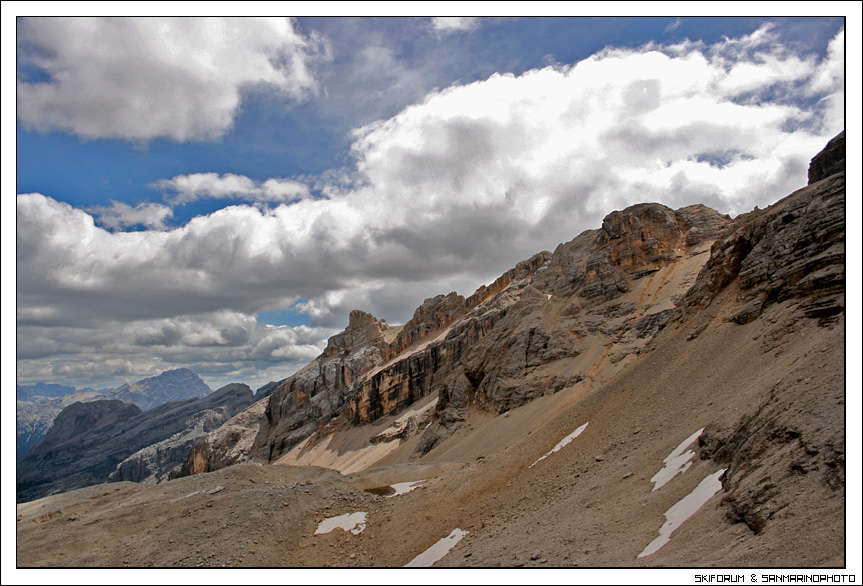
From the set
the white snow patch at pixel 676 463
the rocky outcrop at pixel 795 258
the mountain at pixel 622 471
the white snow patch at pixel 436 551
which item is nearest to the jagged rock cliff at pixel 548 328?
the mountain at pixel 622 471

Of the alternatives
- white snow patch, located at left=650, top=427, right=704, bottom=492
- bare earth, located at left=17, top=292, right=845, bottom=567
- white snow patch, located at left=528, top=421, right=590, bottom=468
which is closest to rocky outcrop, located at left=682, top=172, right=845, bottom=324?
bare earth, located at left=17, top=292, right=845, bottom=567

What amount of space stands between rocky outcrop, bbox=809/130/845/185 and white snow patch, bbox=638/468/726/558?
31.8 meters

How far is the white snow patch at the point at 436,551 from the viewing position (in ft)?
52.4

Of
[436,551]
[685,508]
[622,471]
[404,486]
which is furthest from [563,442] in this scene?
[685,508]

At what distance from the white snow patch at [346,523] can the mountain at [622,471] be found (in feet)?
0.49

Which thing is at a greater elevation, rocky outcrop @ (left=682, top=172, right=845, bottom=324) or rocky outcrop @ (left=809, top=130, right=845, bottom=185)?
rocky outcrop @ (left=809, top=130, right=845, bottom=185)

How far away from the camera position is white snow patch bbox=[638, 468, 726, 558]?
10406 mm

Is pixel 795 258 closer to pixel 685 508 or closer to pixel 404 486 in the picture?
pixel 685 508

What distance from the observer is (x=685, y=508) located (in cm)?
1163

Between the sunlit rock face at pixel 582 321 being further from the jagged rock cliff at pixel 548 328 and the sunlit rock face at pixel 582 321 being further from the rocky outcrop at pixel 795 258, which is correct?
the jagged rock cliff at pixel 548 328

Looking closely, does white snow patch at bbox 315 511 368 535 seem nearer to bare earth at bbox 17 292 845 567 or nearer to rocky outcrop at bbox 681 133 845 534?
bare earth at bbox 17 292 845 567

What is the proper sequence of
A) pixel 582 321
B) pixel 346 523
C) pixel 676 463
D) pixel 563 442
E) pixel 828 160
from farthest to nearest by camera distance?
1. pixel 582 321
2. pixel 828 160
3. pixel 563 442
4. pixel 346 523
5. pixel 676 463

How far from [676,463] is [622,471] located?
2353mm

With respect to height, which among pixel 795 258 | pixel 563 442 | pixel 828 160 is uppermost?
pixel 828 160
